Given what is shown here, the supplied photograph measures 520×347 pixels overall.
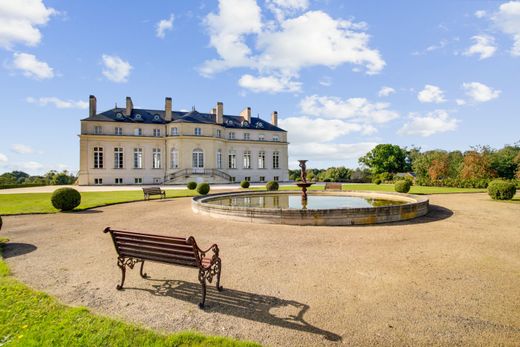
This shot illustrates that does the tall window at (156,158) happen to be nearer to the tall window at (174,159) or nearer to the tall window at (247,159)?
the tall window at (174,159)

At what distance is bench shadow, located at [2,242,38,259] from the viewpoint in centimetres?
612

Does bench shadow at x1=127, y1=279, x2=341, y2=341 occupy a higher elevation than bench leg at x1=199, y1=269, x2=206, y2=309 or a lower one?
lower

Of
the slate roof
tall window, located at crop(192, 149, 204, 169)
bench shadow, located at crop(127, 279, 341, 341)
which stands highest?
the slate roof

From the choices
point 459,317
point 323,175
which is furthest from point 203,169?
point 459,317

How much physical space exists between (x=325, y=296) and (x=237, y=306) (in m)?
1.28

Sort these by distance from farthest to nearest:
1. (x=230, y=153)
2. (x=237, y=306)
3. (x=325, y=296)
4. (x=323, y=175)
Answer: (x=323, y=175) < (x=230, y=153) < (x=325, y=296) < (x=237, y=306)

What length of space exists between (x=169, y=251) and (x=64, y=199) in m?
11.6

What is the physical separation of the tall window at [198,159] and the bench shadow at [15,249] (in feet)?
107

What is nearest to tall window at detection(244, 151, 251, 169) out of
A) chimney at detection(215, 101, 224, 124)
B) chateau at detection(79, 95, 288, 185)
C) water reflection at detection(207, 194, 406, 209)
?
chateau at detection(79, 95, 288, 185)

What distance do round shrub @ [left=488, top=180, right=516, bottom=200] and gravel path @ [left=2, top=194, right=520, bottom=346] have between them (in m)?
10.6

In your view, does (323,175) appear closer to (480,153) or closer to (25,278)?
(480,153)

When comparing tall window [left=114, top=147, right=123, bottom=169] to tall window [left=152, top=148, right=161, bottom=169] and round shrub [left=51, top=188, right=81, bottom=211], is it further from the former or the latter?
round shrub [left=51, top=188, right=81, bottom=211]

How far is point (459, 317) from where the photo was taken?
3.35m

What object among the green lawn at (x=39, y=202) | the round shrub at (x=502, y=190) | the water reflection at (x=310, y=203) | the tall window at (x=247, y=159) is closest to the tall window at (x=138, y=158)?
the tall window at (x=247, y=159)
